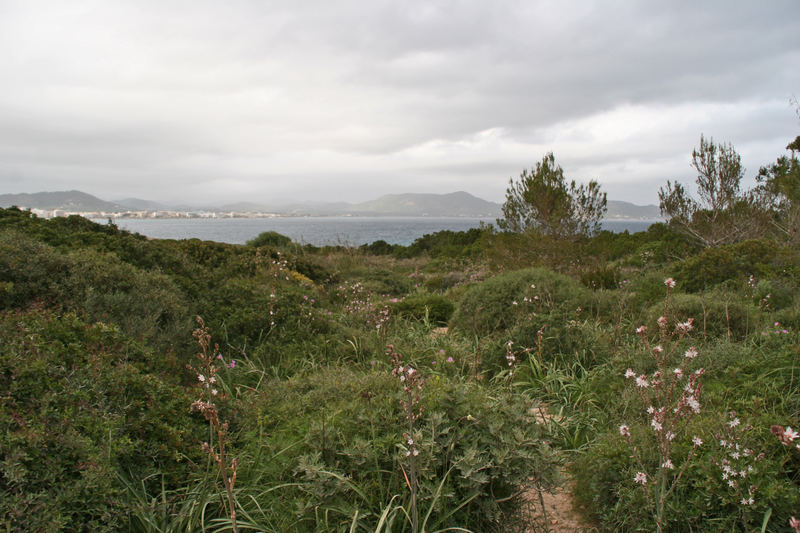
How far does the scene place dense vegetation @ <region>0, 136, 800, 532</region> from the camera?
78.2 inches

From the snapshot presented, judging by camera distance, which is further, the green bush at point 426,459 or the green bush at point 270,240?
the green bush at point 270,240

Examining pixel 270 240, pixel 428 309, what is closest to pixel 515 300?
pixel 428 309

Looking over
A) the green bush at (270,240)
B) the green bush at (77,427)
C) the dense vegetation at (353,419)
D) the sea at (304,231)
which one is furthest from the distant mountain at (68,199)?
the green bush at (77,427)

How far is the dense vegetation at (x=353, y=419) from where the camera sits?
78.2 inches

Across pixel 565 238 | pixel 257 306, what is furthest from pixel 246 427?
pixel 565 238

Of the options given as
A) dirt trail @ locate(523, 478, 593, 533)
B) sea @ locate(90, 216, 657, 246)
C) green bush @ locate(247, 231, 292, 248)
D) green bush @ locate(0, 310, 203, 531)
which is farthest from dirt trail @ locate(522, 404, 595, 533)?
green bush @ locate(247, 231, 292, 248)

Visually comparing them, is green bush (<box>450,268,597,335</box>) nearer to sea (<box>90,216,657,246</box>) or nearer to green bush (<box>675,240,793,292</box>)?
green bush (<box>675,240,793,292</box>)

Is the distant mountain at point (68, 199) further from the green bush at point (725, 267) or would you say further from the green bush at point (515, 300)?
the green bush at point (725, 267)

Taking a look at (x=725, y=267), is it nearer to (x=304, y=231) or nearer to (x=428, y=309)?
(x=428, y=309)

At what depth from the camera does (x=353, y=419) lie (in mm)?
2539

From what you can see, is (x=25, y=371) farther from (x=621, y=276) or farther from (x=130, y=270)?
(x=621, y=276)

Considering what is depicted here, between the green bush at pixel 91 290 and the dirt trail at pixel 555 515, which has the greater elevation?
the green bush at pixel 91 290

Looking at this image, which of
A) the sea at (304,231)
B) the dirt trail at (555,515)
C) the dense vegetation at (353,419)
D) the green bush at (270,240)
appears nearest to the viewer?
the dense vegetation at (353,419)

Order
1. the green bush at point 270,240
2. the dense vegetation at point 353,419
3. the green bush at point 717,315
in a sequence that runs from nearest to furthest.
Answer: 1. the dense vegetation at point 353,419
2. the green bush at point 717,315
3. the green bush at point 270,240
